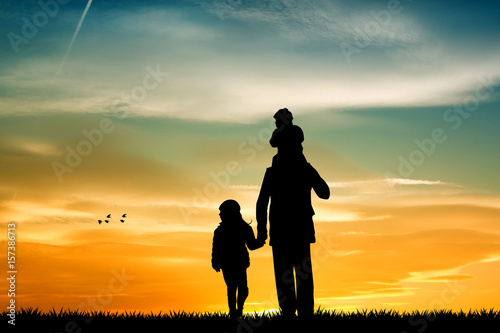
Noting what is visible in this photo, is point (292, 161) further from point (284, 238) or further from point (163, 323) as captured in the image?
point (163, 323)

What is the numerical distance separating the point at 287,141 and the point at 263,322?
3.03 metres

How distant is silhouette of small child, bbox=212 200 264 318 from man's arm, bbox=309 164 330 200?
3153mm

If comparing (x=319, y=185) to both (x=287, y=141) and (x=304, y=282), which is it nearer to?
(x=287, y=141)

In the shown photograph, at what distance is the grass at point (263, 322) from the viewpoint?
920 cm

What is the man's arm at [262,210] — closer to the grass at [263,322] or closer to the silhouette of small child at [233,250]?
the grass at [263,322]

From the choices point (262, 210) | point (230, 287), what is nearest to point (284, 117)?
point (262, 210)

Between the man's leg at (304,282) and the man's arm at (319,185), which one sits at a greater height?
the man's arm at (319,185)

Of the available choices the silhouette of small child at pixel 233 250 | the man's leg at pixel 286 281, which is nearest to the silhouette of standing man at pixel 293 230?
the man's leg at pixel 286 281

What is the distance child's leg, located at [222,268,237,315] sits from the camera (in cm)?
1206

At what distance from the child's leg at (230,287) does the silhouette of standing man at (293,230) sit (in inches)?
121

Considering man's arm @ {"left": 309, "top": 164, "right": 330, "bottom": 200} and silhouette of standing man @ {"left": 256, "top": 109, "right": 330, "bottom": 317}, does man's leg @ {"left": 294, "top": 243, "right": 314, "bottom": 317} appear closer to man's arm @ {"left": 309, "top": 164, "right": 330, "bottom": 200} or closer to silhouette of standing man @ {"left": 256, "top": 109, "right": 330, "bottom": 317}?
silhouette of standing man @ {"left": 256, "top": 109, "right": 330, "bottom": 317}

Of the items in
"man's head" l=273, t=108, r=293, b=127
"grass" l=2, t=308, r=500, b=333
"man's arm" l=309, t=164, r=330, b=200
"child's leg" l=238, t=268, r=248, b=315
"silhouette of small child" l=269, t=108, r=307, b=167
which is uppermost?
"man's head" l=273, t=108, r=293, b=127

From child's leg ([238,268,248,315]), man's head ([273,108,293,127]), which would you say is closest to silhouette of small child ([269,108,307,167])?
man's head ([273,108,293,127])

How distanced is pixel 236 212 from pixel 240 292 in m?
1.71
